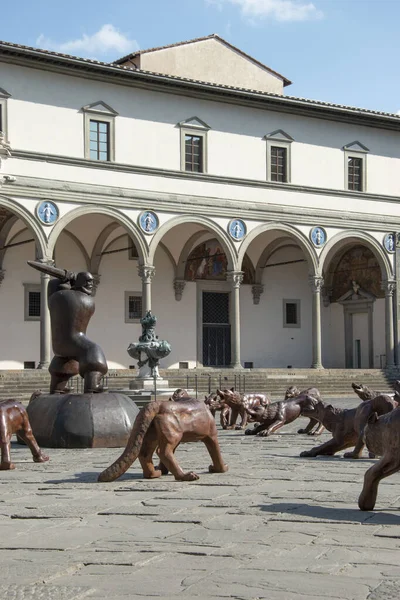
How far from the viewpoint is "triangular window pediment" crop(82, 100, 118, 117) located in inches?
1105

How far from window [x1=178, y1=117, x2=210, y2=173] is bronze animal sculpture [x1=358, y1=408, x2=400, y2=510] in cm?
2409

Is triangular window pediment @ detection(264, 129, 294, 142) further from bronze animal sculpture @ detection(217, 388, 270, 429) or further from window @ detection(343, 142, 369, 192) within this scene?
bronze animal sculpture @ detection(217, 388, 270, 429)

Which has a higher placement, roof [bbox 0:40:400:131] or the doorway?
roof [bbox 0:40:400:131]

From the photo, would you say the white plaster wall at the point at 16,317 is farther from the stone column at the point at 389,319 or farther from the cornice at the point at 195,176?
the stone column at the point at 389,319

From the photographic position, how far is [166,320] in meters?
33.5

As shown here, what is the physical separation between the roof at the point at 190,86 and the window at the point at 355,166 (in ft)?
2.99

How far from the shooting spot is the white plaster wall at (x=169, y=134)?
27172mm

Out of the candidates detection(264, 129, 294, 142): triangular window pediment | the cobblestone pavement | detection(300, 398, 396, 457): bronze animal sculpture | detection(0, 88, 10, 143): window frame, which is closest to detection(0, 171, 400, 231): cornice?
detection(0, 88, 10, 143): window frame

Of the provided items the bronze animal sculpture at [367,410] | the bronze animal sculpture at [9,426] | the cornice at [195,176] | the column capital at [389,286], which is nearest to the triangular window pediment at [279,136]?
the cornice at [195,176]

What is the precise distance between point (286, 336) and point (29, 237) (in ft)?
36.1

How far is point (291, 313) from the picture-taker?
3678cm

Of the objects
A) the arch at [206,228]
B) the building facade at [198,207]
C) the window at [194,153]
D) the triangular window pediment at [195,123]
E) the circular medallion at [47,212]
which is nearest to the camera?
the circular medallion at [47,212]

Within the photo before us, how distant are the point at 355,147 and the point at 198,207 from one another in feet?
23.2

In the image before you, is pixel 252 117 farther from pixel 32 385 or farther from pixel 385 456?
pixel 385 456
